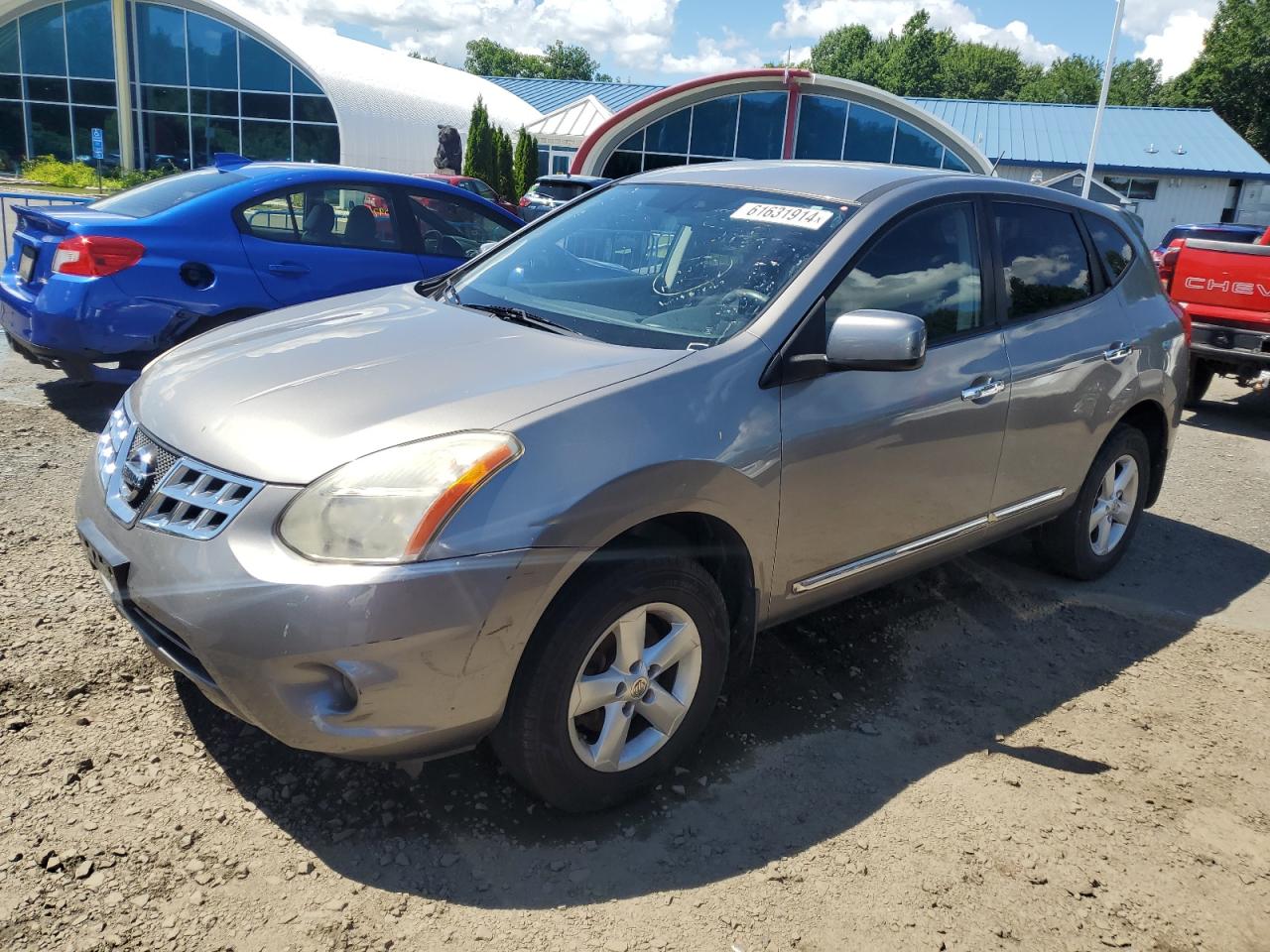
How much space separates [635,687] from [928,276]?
1.86 m

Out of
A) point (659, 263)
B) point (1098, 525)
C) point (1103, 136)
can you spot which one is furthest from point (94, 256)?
point (1103, 136)

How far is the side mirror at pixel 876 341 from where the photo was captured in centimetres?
291

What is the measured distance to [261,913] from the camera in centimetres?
233

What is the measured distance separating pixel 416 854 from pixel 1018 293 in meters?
2.99

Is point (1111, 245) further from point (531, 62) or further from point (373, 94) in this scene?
point (531, 62)

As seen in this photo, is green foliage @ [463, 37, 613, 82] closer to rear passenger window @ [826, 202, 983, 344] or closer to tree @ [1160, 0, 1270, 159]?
tree @ [1160, 0, 1270, 159]

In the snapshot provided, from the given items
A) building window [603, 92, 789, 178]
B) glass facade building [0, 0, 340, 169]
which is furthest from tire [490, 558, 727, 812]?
glass facade building [0, 0, 340, 169]

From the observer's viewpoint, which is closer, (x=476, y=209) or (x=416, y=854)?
(x=416, y=854)

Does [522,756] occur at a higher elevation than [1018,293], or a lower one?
lower

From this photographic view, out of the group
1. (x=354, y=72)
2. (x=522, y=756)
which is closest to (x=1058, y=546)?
(x=522, y=756)

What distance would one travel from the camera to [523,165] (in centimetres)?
3231

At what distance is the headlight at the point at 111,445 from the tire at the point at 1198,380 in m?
9.08

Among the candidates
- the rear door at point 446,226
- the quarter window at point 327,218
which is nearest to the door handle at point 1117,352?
the rear door at point 446,226

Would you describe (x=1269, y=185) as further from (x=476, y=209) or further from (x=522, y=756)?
(x=522, y=756)
